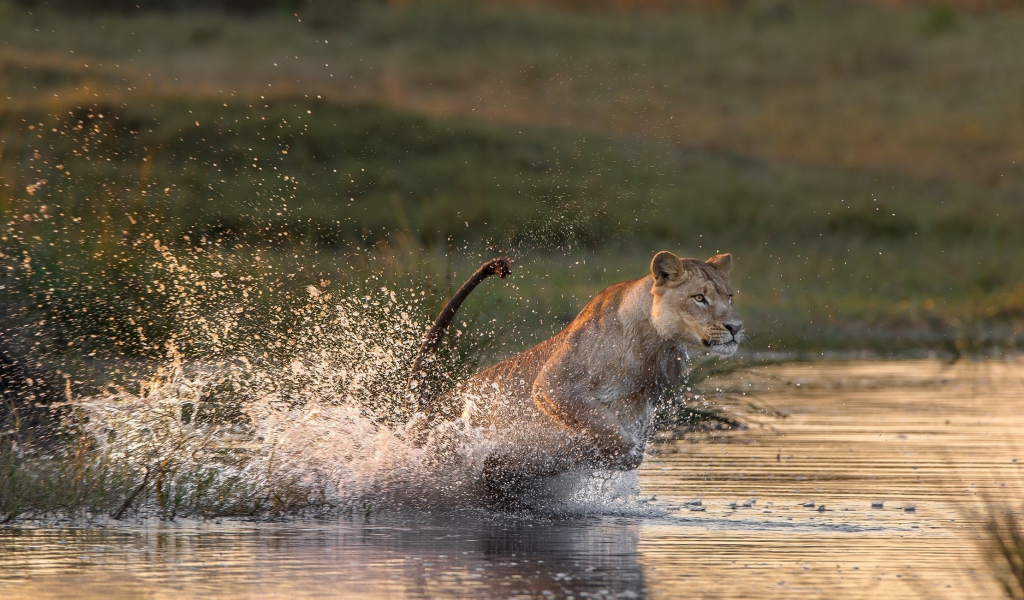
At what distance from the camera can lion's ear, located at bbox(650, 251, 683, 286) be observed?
24.6 feet

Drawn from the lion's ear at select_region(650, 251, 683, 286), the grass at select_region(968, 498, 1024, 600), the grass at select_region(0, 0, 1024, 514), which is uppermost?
the grass at select_region(0, 0, 1024, 514)

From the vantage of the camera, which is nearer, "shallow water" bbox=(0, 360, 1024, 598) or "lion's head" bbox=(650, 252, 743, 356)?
"shallow water" bbox=(0, 360, 1024, 598)

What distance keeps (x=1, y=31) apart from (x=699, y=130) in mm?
15754

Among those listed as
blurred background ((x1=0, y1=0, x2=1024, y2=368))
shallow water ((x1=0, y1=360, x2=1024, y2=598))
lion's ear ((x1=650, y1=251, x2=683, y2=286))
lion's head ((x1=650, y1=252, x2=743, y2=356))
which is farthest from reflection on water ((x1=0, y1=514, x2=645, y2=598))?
blurred background ((x1=0, y1=0, x2=1024, y2=368))

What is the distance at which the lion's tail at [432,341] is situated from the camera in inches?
312

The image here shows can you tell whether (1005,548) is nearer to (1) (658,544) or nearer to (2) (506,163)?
(1) (658,544)

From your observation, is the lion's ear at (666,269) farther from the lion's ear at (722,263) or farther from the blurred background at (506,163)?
the blurred background at (506,163)

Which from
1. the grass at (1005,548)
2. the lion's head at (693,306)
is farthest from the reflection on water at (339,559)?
the grass at (1005,548)

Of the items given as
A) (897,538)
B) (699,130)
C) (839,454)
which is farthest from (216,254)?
(699,130)

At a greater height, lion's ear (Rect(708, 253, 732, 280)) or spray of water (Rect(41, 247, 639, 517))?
lion's ear (Rect(708, 253, 732, 280))

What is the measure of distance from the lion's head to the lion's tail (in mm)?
786

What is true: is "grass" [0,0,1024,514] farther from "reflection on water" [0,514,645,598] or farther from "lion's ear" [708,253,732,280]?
"lion's ear" [708,253,732,280]

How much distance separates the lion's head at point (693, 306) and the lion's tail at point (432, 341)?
2.58ft

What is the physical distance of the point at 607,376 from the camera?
7676 millimetres
